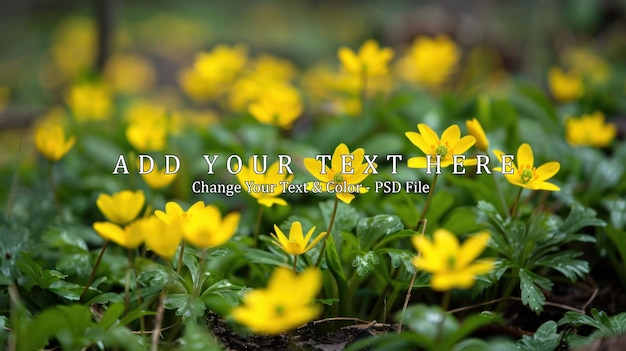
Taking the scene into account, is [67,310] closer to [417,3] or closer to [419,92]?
[419,92]

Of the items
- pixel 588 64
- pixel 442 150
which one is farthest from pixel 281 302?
pixel 588 64

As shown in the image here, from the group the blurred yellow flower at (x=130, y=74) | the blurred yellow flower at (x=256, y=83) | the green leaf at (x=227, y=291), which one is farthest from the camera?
the blurred yellow flower at (x=130, y=74)

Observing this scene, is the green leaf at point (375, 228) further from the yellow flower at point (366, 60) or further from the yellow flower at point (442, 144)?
the yellow flower at point (366, 60)

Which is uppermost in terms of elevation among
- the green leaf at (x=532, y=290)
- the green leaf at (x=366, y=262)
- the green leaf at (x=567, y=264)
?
the green leaf at (x=366, y=262)

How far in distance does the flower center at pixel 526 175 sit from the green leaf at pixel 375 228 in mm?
336

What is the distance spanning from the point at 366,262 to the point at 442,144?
1.18ft

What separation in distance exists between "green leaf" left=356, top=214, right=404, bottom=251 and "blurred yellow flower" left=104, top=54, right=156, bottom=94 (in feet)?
11.2

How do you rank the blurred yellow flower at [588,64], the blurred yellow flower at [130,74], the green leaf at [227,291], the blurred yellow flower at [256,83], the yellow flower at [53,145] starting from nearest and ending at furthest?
the green leaf at [227,291], the yellow flower at [53,145], the blurred yellow flower at [256,83], the blurred yellow flower at [588,64], the blurred yellow flower at [130,74]

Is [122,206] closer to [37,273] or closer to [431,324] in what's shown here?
[37,273]

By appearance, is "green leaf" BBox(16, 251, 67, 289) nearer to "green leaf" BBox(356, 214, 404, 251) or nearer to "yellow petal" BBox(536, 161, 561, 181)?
"green leaf" BBox(356, 214, 404, 251)

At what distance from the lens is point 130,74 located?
5.38 meters

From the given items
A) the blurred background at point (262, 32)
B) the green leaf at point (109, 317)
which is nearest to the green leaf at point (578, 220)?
the green leaf at point (109, 317)

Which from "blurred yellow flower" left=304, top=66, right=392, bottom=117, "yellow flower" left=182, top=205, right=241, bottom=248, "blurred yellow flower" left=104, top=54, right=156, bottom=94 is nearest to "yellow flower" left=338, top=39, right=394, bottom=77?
"blurred yellow flower" left=304, top=66, right=392, bottom=117

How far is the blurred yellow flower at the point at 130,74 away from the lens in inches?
193
